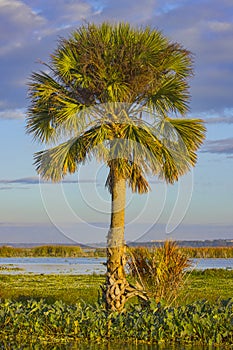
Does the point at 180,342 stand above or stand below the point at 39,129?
below

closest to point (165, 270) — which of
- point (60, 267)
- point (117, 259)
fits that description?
point (117, 259)

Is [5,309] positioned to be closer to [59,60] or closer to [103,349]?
[103,349]

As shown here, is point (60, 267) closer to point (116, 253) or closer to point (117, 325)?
point (116, 253)

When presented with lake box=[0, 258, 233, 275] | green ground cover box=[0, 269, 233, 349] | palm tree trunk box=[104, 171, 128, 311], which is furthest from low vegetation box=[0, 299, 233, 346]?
lake box=[0, 258, 233, 275]

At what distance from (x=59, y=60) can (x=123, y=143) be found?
8.05 feet

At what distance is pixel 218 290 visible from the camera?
88.0 ft

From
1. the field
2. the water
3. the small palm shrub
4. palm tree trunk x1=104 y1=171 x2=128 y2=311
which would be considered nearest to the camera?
the field

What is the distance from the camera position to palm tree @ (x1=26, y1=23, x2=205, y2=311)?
49.5 ft

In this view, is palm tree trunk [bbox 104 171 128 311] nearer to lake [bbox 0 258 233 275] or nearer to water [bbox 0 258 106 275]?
lake [bbox 0 258 233 275]

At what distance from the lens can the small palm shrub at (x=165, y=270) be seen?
15781mm

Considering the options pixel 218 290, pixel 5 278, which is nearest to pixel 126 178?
pixel 218 290

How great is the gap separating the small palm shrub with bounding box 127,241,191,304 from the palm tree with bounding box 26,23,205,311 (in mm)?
486

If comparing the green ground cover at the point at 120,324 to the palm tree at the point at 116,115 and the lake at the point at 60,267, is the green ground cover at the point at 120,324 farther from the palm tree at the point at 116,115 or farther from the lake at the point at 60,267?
the lake at the point at 60,267

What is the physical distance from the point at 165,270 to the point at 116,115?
377cm
